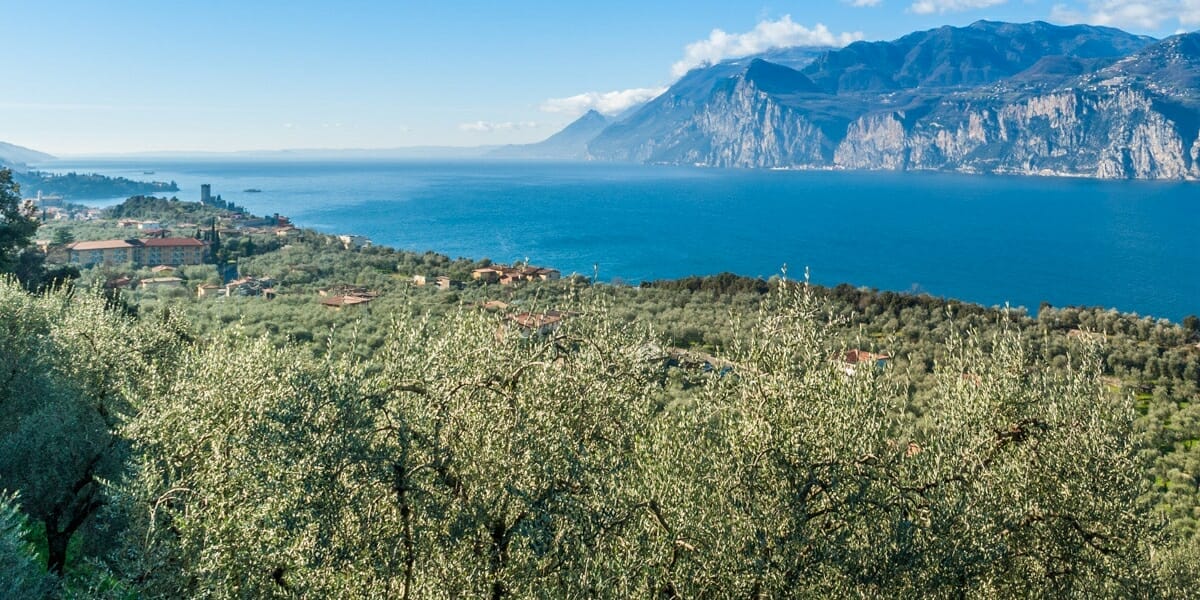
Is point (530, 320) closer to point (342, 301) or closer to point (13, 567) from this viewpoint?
point (13, 567)

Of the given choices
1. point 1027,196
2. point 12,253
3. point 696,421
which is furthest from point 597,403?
point 1027,196

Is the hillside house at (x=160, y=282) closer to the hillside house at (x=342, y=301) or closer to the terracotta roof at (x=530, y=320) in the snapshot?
the hillside house at (x=342, y=301)

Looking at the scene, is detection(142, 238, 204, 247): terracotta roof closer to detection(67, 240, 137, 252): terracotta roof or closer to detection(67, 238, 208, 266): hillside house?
detection(67, 238, 208, 266): hillside house

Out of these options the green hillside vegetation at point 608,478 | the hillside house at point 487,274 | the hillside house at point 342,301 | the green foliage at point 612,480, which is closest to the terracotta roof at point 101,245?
the hillside house at point 342,301

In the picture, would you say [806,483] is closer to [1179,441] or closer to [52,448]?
[52,448]

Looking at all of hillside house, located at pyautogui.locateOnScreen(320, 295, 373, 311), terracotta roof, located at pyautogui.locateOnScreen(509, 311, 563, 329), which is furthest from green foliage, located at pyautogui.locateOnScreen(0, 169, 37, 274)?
terracotta roof, located at pyautogui.locateOnScreen(509, 311, 563, 329)

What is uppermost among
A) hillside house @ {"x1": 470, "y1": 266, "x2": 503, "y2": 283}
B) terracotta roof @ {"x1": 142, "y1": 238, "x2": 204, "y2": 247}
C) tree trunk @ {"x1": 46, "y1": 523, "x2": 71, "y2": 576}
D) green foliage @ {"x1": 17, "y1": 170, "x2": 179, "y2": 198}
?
green foliage @ {"x1": 17, "y1": 170, "x2": 179, "y2": 198}
